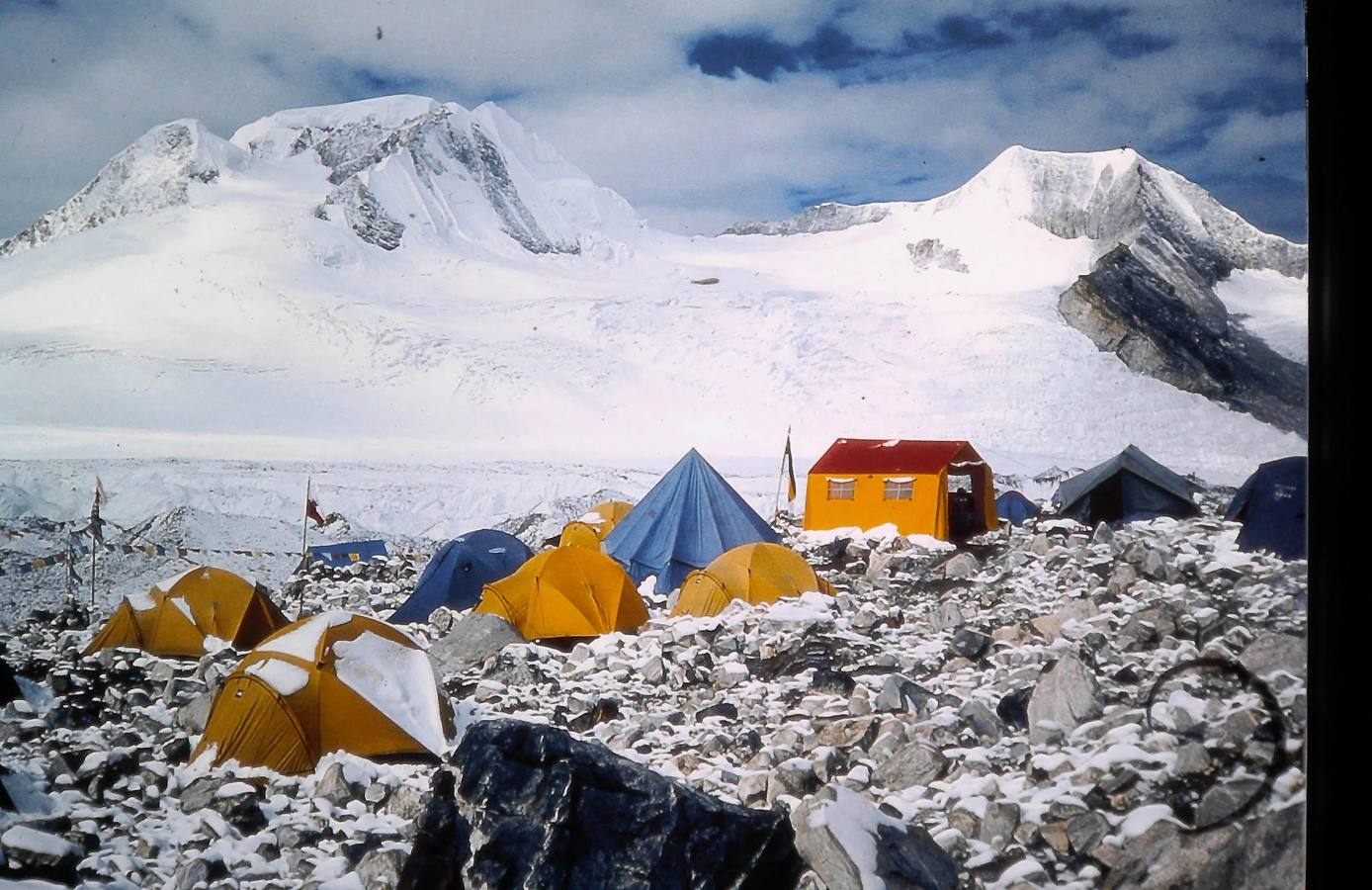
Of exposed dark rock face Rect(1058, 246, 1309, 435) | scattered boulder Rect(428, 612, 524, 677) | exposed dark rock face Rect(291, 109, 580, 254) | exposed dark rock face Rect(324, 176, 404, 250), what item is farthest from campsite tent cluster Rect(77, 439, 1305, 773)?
exposed dark rock face Rect(324, 176, 404, 250)

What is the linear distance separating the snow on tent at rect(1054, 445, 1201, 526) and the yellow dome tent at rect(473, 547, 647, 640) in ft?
9.43

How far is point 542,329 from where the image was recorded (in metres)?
14.4

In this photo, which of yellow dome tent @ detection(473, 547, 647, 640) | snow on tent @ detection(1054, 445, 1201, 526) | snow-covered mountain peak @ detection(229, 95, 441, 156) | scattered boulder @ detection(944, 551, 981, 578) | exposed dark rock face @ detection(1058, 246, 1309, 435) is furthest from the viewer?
scattered boulder @ detection(944, 551, 981, 578)

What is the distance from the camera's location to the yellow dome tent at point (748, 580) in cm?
489

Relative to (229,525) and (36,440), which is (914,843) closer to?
(36,440)

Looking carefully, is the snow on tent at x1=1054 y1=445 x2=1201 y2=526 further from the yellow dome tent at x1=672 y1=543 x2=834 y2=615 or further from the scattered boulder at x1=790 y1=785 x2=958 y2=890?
the scattered boulder at x1=790 y1=785 x2=958 y2=890

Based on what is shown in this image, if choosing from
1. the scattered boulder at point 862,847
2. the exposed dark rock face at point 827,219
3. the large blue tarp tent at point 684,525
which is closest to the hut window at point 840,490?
the large blue tarp tent at point 684,525

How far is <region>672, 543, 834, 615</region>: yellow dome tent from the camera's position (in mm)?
4891

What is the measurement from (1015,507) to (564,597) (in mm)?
5967

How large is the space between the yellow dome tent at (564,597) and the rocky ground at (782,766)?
2.36ft

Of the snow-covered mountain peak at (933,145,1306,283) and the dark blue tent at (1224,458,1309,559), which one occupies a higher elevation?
the snow-covered mountain peak at (933,145,1306,283)

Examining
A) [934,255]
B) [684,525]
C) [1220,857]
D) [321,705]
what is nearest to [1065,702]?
[1220,857]

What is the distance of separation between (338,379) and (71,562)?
8.16 feet

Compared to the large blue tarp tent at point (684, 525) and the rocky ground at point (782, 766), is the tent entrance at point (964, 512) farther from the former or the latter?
the rocky ground at point (782, 766)
